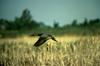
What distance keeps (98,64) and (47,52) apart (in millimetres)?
668

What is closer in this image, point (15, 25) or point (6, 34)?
point (6, 34)

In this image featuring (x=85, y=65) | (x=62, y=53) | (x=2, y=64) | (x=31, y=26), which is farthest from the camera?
(x=31, y=26)

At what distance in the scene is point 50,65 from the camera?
10.4ft

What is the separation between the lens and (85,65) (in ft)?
10.4

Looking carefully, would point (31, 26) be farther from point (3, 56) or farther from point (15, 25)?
point (3, 56)

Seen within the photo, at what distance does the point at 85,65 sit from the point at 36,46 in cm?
110

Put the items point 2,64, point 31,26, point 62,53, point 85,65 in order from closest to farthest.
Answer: point 85,65, point 62,53, point 2,64, point 31,26

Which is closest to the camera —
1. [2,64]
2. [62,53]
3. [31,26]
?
Result: [62,53]

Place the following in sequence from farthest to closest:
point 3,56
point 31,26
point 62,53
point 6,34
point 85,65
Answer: point 31,26
point 6,34
point 3,56
point 62,53
point 85,65

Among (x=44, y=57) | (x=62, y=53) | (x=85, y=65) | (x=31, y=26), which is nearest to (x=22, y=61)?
(x=44, y=57)

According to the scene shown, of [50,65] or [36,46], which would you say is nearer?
[50,65]

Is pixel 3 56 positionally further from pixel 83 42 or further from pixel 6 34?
pixel 6 34

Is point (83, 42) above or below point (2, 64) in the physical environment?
above

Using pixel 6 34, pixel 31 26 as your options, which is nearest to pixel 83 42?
pixel 6 34
